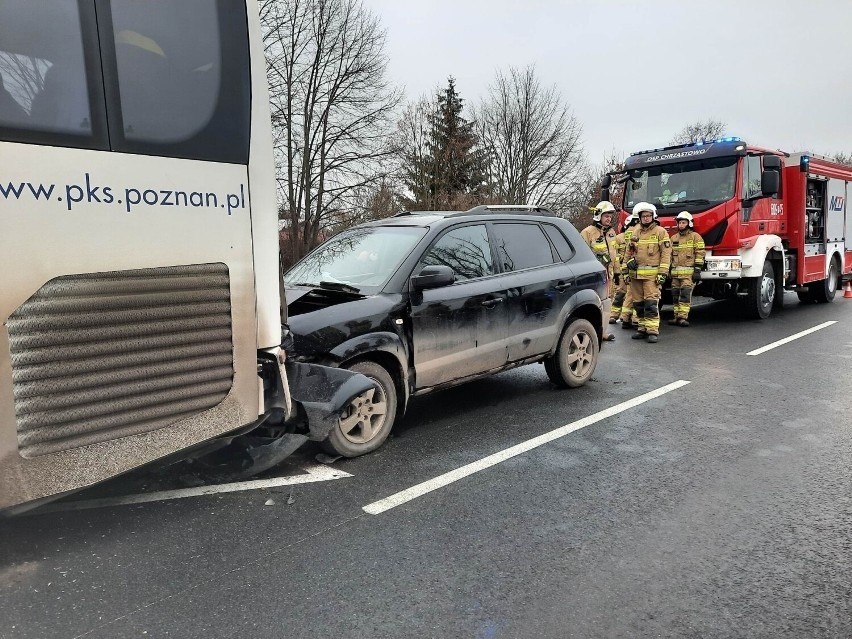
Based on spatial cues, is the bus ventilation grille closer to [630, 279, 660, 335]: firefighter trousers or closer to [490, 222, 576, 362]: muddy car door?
[490, 222, 576, 362]: muddy car door

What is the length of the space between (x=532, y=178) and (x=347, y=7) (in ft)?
50.0

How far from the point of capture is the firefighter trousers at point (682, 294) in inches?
403

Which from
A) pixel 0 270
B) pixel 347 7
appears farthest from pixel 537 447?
pixel 347 7

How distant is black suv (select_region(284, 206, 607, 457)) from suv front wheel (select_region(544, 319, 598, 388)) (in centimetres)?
1

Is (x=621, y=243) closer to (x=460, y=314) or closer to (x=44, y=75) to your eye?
(x=460, y=314)

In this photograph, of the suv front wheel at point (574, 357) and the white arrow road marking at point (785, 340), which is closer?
the suv front wheel at point (574, 357)

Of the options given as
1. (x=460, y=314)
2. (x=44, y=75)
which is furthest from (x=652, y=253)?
(x=44, y=75)

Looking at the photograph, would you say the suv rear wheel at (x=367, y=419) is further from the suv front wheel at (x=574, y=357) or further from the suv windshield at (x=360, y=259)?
the suv front wheel at (x=574, y=357)

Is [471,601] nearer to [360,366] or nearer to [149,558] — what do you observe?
[149,558]

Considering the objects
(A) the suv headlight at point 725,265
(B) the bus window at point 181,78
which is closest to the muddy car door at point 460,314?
(B) the bus window at point 181,78

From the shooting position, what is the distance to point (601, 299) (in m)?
6.40

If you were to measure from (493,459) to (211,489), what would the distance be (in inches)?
72.8

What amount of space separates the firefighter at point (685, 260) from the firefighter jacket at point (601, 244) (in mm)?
1030

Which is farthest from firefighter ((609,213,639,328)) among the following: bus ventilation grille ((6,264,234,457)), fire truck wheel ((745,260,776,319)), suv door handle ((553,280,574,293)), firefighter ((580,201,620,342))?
bus ventilation grille ((6,264,234,457))
